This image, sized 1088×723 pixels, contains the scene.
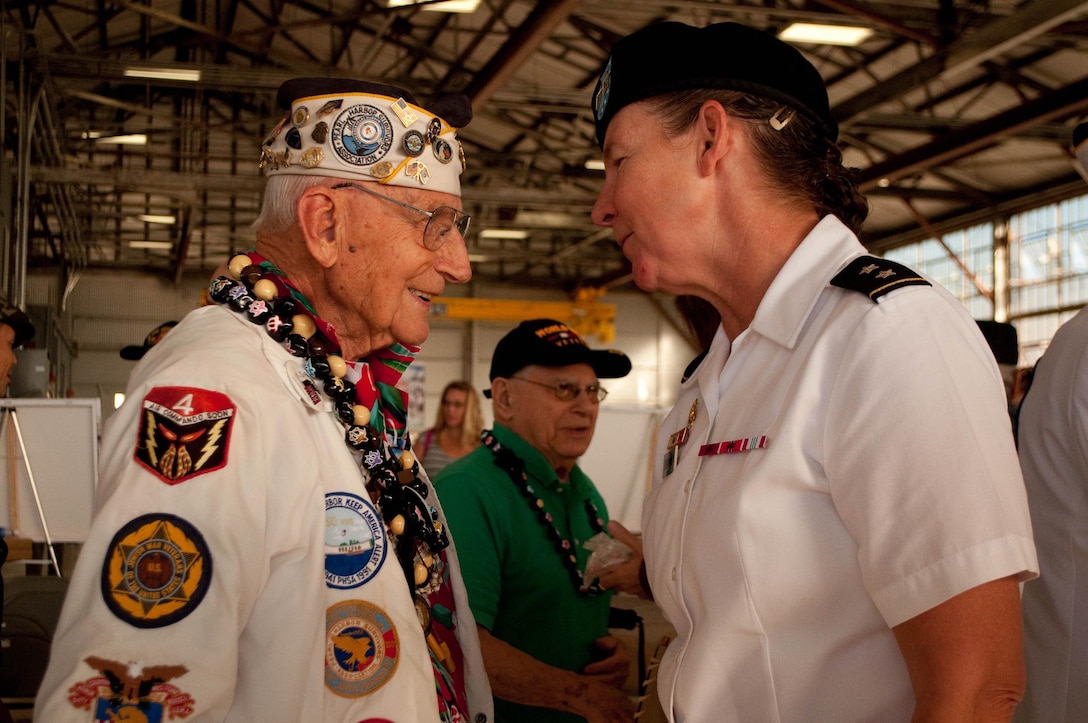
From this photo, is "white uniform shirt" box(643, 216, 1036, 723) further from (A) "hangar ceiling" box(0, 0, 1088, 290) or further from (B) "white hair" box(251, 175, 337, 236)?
(A) "hangar ceiling" box(0, 0, 1088, 290)

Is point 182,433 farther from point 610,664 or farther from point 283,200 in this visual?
point 610,664

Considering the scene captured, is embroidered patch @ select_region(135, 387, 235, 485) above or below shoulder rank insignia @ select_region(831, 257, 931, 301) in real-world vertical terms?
below

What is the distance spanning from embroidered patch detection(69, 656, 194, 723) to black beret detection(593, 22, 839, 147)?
1162 mm

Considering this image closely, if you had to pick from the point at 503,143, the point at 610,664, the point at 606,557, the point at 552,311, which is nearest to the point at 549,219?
the point at 503,143

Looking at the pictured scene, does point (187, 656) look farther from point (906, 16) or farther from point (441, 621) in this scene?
point (906, 16)

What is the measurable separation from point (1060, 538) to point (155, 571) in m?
1.86

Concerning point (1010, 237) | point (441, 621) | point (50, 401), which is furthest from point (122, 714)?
point (1010, 237)

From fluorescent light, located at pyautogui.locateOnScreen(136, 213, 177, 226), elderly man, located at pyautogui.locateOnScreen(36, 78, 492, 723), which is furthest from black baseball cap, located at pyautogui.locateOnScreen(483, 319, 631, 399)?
fluorescent light, located at pyautogui.locateOnScreen(136, 213, 177, 226)

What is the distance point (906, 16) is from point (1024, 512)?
34.9 feet

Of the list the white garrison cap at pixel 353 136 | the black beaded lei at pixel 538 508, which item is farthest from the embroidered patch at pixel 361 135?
the black beaded lei at pixel 538 508

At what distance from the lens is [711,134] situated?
5.32ft

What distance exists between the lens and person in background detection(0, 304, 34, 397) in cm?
424

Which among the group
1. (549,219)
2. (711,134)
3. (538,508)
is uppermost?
(549,219)

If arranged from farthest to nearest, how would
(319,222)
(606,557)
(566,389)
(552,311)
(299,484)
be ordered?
(552,311)
(566,389)
(606,557)
(319,222)
(299,484)
